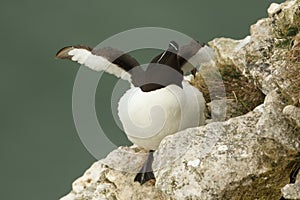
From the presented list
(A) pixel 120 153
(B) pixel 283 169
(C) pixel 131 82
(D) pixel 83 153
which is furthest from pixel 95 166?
(D) pixel 83 153

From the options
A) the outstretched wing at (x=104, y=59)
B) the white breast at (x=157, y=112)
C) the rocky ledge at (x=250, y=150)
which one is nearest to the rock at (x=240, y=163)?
the rocky ledge at (x=250, y=150)

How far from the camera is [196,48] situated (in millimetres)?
4555

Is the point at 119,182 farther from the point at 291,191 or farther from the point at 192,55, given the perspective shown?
the point at 291,191

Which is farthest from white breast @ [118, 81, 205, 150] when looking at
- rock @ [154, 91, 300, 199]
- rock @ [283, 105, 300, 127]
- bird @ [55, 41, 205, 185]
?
rock @ [283, 105, 300, 127]

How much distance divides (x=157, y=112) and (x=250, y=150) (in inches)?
30.1

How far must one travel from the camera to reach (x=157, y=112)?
448cm

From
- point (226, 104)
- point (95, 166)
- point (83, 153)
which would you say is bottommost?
point (83, 153)

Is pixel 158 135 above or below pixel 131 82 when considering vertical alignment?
below

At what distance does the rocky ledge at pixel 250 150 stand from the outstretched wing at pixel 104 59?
27.1 inches

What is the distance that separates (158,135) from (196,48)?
2.12 feet

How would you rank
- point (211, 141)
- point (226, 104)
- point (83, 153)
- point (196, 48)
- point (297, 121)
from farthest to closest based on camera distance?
1. point (83, 153)
2. point (226, 104)
3. point (196, 48)
4. point (211, 141)
5. point (297, 121)

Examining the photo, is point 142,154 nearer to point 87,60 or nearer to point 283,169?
point 87,60

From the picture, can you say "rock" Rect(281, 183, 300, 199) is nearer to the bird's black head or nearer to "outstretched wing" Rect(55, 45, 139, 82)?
the bird's black head

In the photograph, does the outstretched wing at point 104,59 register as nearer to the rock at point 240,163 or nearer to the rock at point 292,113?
the rock at point 240,163
